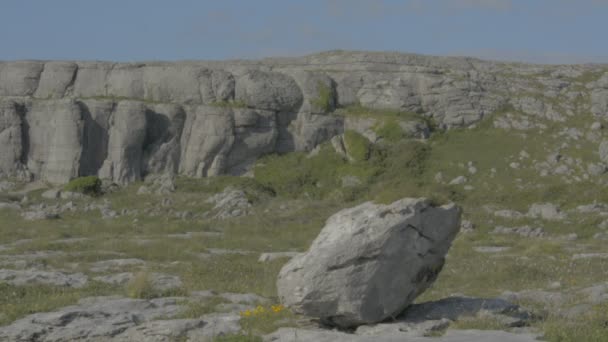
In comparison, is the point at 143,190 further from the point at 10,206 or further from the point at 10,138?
the point at 10,138

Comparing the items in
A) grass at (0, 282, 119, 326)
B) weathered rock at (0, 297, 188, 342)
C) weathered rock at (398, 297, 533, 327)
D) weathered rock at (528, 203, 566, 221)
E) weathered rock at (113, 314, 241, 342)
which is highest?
weathered rock at (398, 297, 533, 327)

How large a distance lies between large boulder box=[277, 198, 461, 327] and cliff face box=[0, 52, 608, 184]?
34989 millimetres

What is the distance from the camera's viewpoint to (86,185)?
44875 mm

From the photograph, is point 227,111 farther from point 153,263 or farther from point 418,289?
point 418,289

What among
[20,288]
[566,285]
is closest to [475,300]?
[566,285]

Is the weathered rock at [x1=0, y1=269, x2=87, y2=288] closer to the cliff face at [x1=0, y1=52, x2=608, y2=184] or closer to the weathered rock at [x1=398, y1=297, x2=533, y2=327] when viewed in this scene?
the weathered rock at [x1=398, y1=297, x2=533, y2=327]

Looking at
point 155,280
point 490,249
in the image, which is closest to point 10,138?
point 490,249

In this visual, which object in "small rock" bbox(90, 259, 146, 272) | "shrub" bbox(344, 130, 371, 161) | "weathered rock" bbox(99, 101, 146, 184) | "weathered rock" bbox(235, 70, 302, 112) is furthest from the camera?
"weathered rock" bbox(235, 70, 302, 112)

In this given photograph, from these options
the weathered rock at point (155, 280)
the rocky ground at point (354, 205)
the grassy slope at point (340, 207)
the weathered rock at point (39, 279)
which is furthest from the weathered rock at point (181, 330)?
the weathered rock at point (39, 279)

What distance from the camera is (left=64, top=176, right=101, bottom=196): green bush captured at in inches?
1767

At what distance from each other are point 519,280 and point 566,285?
133 cm

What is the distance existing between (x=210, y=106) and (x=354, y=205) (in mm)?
12308

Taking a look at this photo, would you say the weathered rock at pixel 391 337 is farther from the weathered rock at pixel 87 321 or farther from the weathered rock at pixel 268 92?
the weathered rock at pixel 268 92

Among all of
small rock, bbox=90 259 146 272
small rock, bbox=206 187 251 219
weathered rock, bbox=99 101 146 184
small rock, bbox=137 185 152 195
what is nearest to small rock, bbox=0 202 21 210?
small rock, bbox=137 185 152 195
